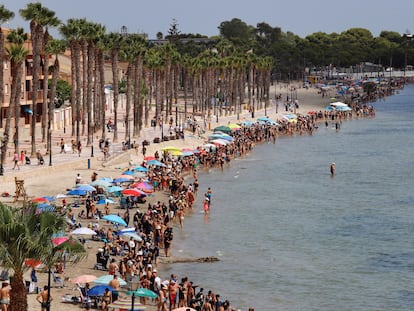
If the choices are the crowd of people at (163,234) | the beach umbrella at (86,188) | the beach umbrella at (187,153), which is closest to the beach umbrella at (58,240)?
the crowd of people at (163,234)

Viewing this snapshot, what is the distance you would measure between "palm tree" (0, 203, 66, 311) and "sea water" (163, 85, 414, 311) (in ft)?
48.0

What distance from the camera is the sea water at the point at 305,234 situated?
36.9 meters

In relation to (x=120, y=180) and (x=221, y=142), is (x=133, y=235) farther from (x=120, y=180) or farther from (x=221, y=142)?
(x=221, y=142)

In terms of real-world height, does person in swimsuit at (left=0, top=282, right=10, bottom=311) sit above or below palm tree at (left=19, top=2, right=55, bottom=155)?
below

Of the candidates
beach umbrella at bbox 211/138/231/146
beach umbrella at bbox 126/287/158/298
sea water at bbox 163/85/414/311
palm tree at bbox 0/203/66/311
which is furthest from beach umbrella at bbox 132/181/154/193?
palm tree at bbox 0/203/66/311

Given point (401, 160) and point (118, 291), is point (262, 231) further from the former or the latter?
point (401, 160)

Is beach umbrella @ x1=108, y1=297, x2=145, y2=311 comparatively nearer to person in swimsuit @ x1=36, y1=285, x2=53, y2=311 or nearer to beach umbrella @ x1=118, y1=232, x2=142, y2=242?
person in swimsuit @ x1=36, y1=285, x2=53, y2=311

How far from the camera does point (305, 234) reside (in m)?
49.1

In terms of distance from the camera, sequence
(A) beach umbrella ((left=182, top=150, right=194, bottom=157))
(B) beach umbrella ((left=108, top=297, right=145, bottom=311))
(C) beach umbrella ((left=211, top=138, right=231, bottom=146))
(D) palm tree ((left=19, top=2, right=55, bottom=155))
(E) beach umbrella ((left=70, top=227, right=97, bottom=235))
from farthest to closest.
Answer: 1. (C) beach umbrella ((left=211, top=138, right=231, bottom=146))
2. (A) beach umbrella ((left=182, top=150, right=194, bottom=157))
3. (D) palm tree ((left=19, top=2, right=55, bottom=155))
4. (E) beach umbrella ((left=70, top=227, right=97, bottom=235))
5. (B) beach umbrella ((left=108, top=297, right=145, bottom=311))

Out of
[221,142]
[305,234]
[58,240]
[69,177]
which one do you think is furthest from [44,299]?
[221,142]

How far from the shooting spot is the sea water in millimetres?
36906

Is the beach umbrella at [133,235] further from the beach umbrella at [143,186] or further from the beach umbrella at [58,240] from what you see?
the beach umbrella at [58,240]

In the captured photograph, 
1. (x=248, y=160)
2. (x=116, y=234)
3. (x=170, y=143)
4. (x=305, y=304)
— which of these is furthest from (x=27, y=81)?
(x=305, y=304)

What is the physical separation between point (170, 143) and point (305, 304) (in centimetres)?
4386
